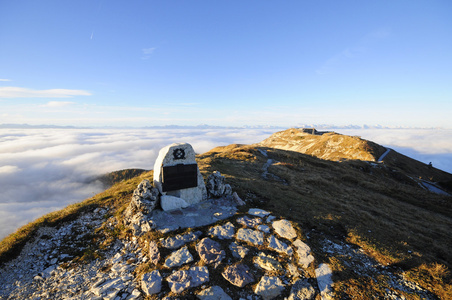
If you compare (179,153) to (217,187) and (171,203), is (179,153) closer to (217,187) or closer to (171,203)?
(171,203)

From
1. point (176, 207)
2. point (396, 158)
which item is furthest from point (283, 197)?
point (396, 158)

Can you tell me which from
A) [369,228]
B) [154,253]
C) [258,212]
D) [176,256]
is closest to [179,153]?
[154,253]

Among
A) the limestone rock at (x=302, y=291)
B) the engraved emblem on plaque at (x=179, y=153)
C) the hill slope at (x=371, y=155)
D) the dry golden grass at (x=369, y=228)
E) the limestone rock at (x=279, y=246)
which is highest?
the engraved emblem on plaque at (x=179, y=153)

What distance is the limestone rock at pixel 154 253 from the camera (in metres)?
8.15

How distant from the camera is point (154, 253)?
853 cm

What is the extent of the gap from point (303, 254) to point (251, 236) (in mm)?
2603

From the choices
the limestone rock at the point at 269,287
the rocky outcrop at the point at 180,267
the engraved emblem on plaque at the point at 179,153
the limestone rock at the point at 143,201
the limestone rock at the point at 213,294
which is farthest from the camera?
Result: the engraved emblem on plaque at the point at 179,153

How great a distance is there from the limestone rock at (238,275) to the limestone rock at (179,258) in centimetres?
183

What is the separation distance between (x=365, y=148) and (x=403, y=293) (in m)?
89.0

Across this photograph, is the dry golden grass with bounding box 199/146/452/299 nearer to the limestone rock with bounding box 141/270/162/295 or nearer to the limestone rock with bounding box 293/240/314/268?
the limestone rock with bounding box 293/240/314/268

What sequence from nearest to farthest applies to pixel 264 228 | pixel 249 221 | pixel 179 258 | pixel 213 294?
pixel 213 294, pixel 179 258, pixel 264 228, pixel 249 221

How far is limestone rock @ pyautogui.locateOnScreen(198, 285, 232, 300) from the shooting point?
6.42 meters

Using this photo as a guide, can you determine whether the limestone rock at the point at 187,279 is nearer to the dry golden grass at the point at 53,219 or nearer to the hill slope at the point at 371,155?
the dry golden grass at the point at 53,219

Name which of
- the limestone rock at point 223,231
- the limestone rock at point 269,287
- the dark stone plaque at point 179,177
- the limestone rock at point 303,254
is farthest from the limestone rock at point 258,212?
the limestone rock at point 269,287
